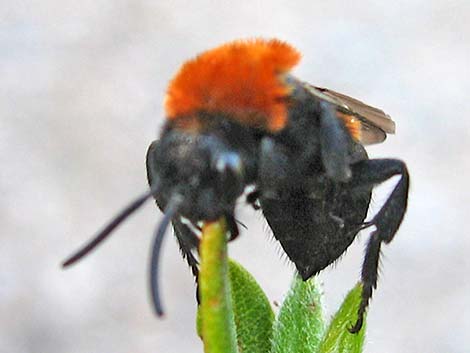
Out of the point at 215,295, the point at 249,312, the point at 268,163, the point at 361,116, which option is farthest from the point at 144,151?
the point at 215,295

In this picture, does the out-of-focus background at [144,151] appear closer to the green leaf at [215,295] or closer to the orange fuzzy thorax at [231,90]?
the orange fuzzy thorax at [231,90]

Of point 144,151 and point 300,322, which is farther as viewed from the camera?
point 144,151

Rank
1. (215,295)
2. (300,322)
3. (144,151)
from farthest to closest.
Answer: (144,151), (300,322), (215,295)

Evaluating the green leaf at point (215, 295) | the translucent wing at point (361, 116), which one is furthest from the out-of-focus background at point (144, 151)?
the green leaf at point (215, 295)

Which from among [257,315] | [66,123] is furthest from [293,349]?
[66,123]

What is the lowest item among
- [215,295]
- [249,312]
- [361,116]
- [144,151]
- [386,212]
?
[144,151]

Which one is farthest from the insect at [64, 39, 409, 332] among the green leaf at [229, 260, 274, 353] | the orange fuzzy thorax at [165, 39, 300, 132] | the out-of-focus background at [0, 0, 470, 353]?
the out-of-focus background at [0, 0, 470, 353]

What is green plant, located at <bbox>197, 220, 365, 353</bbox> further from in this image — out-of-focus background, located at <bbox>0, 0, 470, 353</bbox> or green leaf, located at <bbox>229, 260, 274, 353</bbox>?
out-of-focus background, located at <bbox>0, 0, 470, 353</bbox>

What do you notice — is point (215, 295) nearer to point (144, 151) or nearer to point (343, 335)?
point (343, 335)
